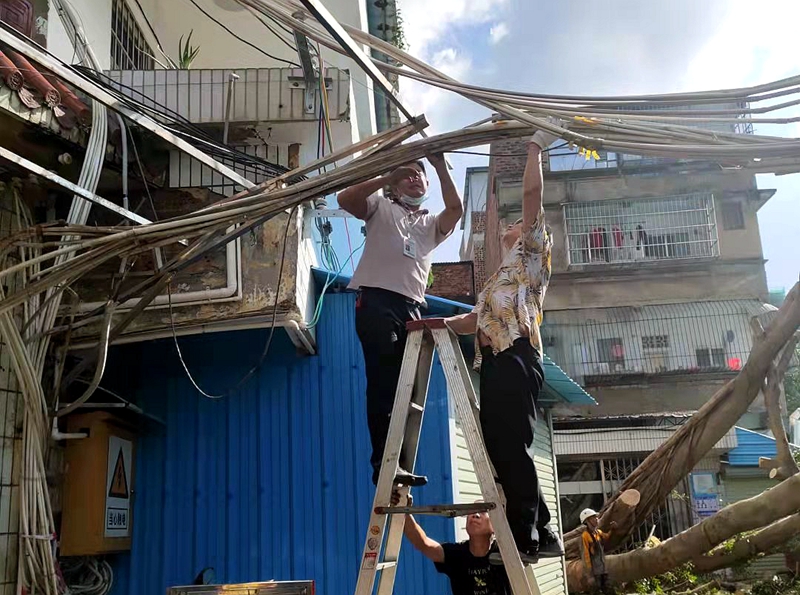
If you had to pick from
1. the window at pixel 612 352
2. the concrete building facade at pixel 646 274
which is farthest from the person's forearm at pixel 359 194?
the window at pixel 612 352

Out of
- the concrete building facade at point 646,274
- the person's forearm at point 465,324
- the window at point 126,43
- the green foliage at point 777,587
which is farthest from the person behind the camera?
the concrete building facade at point 646,274

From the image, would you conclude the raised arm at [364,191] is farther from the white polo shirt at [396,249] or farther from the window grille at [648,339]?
the window grille at [648,339]

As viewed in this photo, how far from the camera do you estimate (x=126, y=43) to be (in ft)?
25.0

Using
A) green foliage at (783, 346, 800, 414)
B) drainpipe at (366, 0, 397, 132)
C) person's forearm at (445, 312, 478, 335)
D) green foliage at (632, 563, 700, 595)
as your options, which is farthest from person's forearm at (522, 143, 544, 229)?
green foliage at (783, 346, 800, 414)

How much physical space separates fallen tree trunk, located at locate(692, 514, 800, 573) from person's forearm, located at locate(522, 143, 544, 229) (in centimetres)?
859

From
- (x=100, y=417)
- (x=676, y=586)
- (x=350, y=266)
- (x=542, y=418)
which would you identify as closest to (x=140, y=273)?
(x=100, y=417)

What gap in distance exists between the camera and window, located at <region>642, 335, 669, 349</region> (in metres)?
21.9

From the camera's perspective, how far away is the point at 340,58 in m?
8.73

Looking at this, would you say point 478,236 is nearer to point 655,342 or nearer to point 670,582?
point 655,342

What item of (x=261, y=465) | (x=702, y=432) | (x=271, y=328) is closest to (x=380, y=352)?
(x=271, y=328)

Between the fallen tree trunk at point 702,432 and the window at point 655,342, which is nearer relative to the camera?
the fallen tree trunk at point 702,432

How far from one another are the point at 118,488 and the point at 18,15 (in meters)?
3.52

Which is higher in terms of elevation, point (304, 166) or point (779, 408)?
point (304, 166)

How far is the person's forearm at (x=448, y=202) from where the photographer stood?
3861 mm
